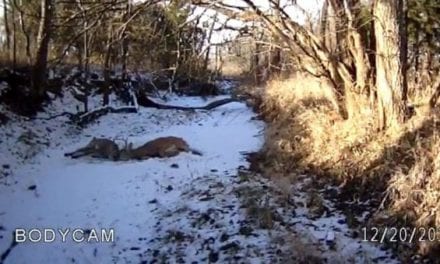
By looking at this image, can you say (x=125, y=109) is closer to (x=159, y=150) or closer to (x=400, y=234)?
(x=159, y=150)

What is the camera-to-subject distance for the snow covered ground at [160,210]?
6.16m

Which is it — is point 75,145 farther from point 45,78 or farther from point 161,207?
point 161,207

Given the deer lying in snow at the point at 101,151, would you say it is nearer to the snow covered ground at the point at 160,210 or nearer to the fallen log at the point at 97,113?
the snow covered ground at the point at 160,210

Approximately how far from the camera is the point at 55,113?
1591cm

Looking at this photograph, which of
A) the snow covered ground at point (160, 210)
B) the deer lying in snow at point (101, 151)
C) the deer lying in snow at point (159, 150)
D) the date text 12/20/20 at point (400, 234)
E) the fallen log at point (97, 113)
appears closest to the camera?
the date text 12/20/20 at point (400, 234)

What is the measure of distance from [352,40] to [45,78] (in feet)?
33.1

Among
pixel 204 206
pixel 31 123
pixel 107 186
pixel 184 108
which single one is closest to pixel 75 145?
pixel 31 123

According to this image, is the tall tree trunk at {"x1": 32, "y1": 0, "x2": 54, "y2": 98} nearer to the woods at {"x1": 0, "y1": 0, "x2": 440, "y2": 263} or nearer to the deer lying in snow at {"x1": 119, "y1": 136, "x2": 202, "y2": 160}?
the woods at {"x1": 0, "y1": 0, "x2": 440, "y2": 263}

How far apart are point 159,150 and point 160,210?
3.52 metres

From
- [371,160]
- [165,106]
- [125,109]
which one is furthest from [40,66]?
[371,160]

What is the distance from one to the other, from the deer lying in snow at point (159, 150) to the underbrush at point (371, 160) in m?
1.69

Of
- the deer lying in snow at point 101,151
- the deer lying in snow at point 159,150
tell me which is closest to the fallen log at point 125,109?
the deer lying in snow at point 101,151

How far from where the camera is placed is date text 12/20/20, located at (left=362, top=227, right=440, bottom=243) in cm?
543

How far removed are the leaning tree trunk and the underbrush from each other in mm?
240
